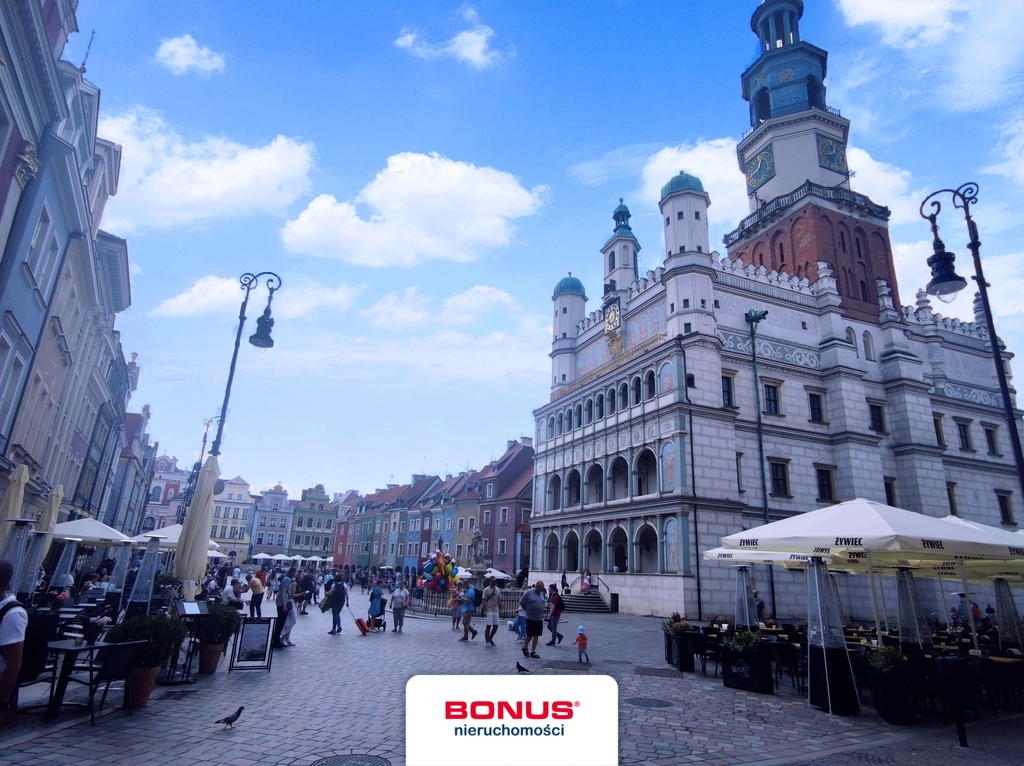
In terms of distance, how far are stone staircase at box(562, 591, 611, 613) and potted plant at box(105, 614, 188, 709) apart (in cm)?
2607

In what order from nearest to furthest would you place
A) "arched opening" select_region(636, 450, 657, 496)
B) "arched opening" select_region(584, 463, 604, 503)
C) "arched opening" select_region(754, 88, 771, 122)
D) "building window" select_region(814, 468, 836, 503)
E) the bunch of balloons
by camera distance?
1. the bunch of balloons
2. "arched opening" select_region(636, 450, 657, 496)
3. "building window" select_region(814, 468, 836, 503)
4. "arched opening" select_region(584, 463, 604, 503)
5. "arched opening" select_region(754, 88, 771, 122)

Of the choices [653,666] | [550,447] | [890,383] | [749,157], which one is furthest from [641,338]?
[653,666]

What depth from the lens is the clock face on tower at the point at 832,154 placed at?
40594 mm

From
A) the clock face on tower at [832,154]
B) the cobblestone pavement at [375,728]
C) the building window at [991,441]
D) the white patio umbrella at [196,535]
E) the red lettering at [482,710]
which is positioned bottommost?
the cobblestone pavement at [375,728]

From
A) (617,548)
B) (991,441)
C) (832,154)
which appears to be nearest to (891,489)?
(991,441)

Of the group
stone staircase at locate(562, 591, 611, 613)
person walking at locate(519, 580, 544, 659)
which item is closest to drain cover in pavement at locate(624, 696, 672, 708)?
person walking at locate(519, 580, 544, 659)

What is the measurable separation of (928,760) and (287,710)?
8.38 metres

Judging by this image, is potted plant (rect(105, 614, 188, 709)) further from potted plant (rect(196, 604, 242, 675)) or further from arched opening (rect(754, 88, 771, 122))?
arched opening (rect(754, 88, 771, 122))

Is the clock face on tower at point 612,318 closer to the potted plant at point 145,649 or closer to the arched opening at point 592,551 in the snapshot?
the arched opening at point 592,551

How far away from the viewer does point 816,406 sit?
35000 mm

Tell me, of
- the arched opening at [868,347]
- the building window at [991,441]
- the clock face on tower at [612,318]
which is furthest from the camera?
the building window at [991,441]

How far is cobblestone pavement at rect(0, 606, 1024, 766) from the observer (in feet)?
21.0

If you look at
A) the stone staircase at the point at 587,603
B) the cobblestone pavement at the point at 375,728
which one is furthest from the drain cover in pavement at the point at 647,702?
the stone staircase at the point at 587,603

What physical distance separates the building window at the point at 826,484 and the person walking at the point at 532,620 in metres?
24.8
